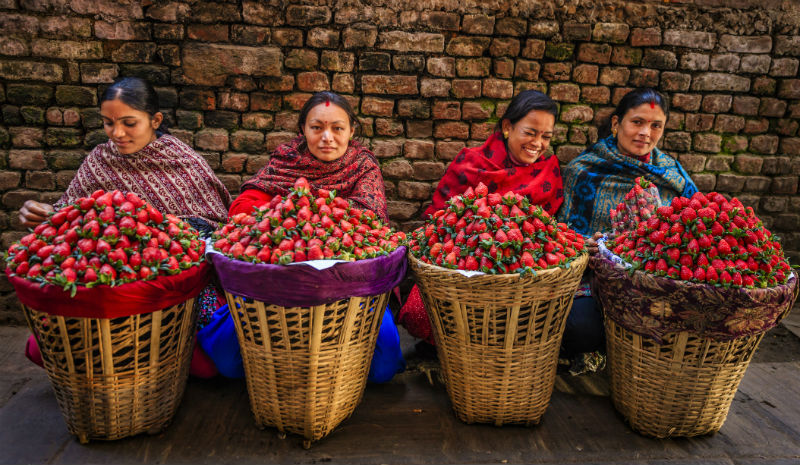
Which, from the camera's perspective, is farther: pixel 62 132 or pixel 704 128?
pixel 704 128

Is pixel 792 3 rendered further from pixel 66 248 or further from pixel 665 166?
pixel 66 248

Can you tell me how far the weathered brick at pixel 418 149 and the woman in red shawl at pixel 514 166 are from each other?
0.35m

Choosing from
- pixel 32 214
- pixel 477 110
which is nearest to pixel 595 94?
pixel 477 110

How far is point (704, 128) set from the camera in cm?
321

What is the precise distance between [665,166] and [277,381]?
8.15 ft

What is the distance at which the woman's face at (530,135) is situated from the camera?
2506 millimetres

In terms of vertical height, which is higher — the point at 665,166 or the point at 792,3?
the point at 792,3

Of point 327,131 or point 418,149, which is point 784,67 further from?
point 327,131

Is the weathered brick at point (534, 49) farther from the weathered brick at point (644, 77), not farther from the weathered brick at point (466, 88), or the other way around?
the weathered brick at point (644, 77)

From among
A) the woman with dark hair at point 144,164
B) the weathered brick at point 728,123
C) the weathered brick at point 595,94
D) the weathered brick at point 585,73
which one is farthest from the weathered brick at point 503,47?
the woman with dark hair at point 144,164

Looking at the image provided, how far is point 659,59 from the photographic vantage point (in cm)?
308

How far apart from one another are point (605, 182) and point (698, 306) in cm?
113

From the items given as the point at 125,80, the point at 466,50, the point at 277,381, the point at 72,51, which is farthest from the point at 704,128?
the point at 72,51

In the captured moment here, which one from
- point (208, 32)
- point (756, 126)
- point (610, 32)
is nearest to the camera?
point (208, 32)
